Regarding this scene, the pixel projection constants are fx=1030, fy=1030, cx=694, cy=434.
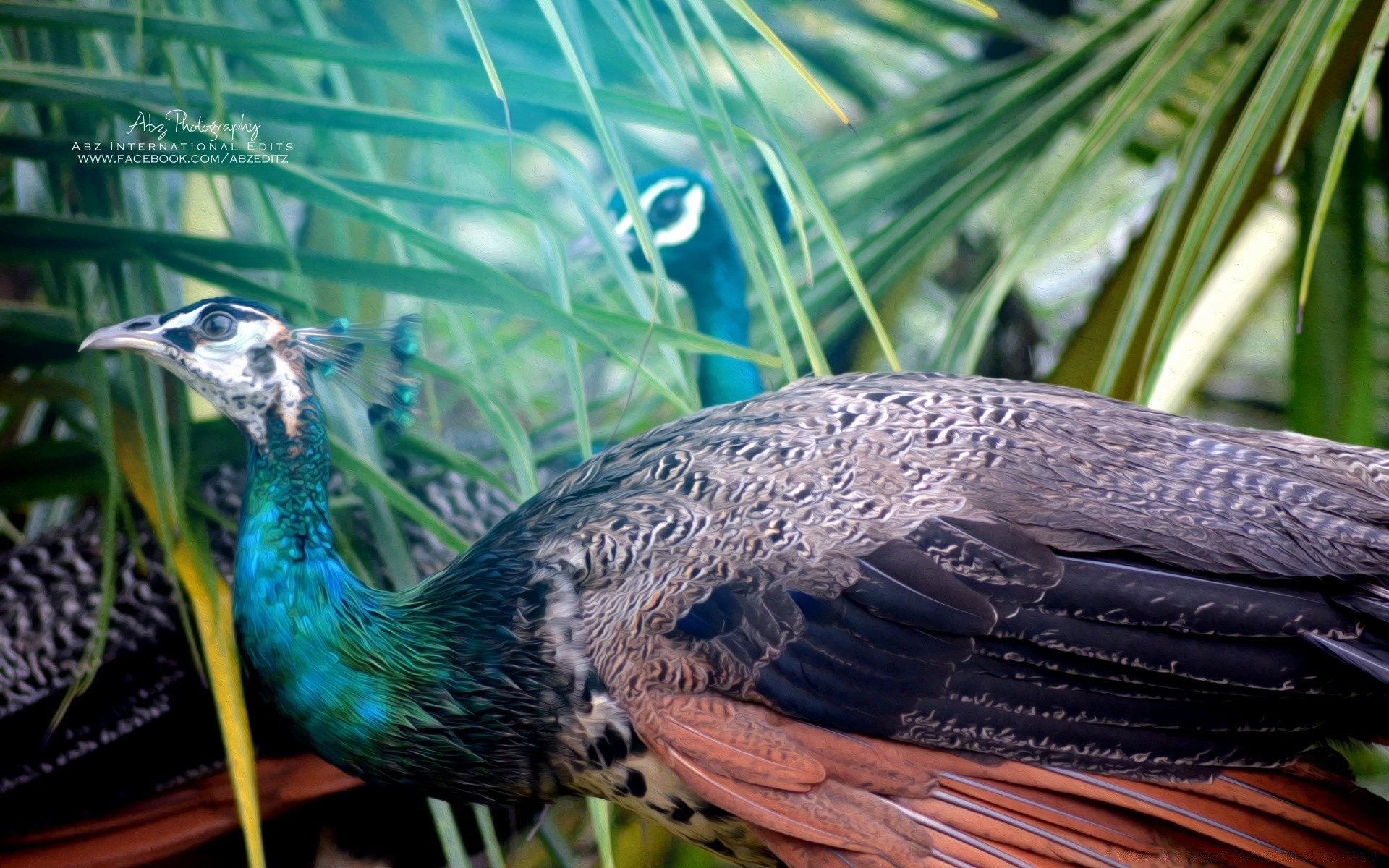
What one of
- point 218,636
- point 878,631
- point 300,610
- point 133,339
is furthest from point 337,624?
point 878,631

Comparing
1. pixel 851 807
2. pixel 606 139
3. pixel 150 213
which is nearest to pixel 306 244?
pixel 150 213

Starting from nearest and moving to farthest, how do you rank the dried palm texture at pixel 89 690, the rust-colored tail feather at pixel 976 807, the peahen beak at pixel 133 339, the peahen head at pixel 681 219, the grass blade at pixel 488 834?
1. the rust-colored tail feather at pixel 976 807
2. the peahen beak at pixel 133 339
3. the grass blade at pixel 488 834
4. the dried palm texture at pixel 89 690
5. the peahen head at pixel 681 219

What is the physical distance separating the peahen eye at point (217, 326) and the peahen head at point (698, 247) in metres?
0.86

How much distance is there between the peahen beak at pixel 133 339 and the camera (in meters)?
0.87

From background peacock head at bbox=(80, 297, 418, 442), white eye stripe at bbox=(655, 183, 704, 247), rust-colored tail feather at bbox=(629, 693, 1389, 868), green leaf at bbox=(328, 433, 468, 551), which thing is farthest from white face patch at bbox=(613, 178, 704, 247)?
rust-colored tail feather at bbox=(629, 693, 1389, 868)

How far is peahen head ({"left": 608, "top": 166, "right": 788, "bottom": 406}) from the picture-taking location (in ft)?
5.64

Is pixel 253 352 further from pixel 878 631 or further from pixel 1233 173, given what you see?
pixel 1233 173

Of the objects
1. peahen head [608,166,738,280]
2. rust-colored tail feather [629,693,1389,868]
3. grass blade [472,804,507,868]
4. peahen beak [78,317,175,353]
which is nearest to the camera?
rust-colored tail feather [629,693,1389,868]

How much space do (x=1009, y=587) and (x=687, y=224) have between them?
3.51 ft

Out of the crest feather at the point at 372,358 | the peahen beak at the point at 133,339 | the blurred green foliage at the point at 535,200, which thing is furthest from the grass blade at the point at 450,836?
the peahen beak at the point at 133,339

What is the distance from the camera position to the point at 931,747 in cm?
81

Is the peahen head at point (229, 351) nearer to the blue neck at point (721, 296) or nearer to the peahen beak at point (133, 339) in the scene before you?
the peahen beak at point (133, 339)

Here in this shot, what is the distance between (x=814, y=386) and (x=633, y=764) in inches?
16.4

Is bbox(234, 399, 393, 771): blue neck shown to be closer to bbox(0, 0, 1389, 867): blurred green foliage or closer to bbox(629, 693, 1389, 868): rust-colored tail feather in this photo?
bbox(0, 0, 1389, 867): blurred green foliage
